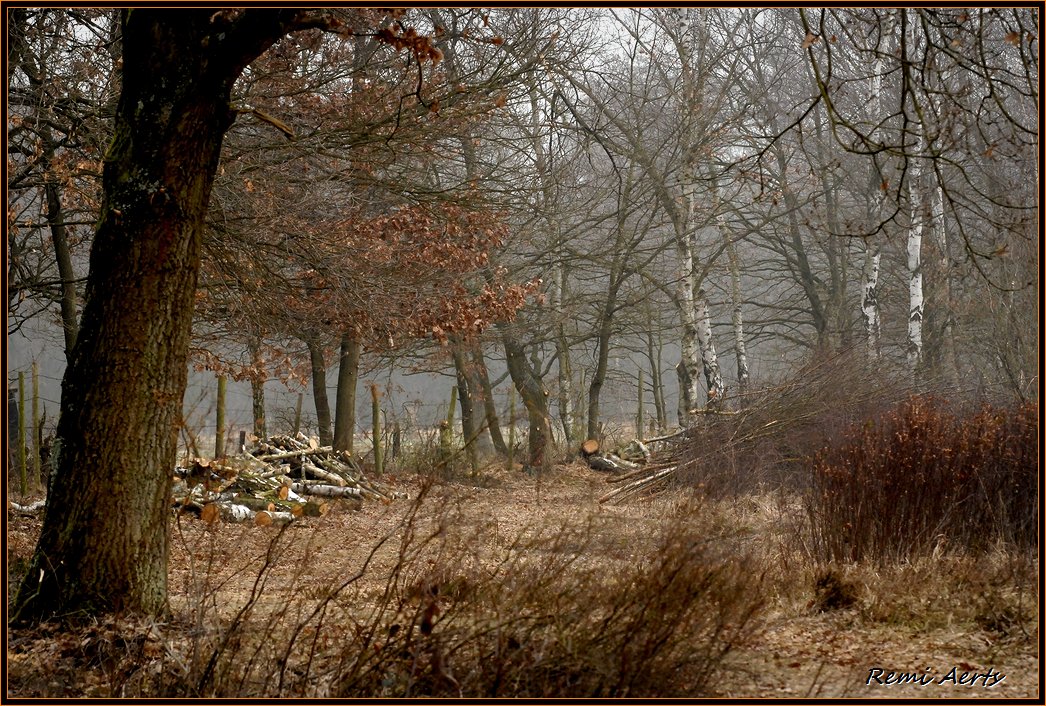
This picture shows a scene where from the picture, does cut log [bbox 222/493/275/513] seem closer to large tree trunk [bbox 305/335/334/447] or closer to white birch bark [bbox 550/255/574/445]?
large tree trunk [bbox 305/335/334/447]

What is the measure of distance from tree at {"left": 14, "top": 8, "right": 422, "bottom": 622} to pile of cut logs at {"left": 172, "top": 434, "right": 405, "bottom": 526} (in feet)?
12.6

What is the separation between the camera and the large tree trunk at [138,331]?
4.55 meters

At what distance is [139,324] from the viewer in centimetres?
464

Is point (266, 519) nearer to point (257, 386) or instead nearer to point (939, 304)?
point (257, 386)

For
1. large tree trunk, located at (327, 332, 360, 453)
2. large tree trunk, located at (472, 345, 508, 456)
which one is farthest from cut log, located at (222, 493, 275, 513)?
large tree trunk, located at (472, 345, 508, 456)

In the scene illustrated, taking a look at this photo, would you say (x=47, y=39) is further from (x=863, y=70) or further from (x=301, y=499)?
(x=863, y=70)

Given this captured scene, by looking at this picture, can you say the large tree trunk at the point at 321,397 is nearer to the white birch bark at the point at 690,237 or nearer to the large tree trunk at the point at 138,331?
the white birch bark at the point at 690,237

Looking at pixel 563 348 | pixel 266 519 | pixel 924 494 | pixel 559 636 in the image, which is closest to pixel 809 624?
pixel 924 494

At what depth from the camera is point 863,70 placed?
19.1 meters

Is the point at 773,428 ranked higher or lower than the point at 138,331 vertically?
lower

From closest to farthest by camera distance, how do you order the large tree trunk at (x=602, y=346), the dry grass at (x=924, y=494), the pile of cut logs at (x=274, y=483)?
1. the dry grass at (x=924, y=494)
2. the pile of cut logs at (x=274, y=483)
3. the large tree trunk at (x=602, y=346)

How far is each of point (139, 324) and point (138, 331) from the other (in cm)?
4

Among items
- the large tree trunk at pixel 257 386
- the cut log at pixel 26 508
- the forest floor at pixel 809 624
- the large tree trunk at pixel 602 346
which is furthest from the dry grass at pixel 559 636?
the large tree trunk at pixel 602 346

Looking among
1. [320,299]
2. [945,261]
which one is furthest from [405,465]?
[945,261]
